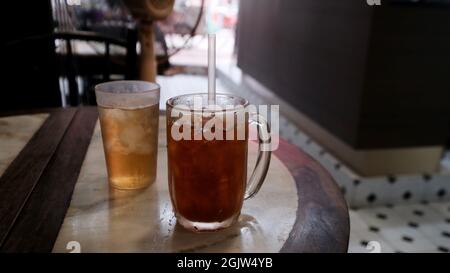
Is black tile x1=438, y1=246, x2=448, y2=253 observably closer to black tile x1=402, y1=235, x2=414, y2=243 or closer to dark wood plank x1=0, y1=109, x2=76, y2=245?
black tile x1=402, y1=235, x2=414, y2=243

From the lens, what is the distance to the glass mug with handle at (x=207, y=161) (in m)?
0.63

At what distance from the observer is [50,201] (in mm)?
752

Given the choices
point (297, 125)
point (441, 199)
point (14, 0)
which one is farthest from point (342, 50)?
point (14, 0)

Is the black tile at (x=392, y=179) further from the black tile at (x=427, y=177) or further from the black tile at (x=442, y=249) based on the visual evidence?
the black tile at (x=442, y=249)

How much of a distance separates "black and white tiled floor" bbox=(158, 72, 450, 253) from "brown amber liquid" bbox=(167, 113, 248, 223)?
5.92 ft

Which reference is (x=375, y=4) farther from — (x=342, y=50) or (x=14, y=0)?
(x=14, y=0)

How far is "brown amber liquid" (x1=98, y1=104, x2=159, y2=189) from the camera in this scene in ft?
2.55

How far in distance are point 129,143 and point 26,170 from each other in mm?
271

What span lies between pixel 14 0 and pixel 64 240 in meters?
1.81

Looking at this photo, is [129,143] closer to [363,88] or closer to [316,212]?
[316,212]

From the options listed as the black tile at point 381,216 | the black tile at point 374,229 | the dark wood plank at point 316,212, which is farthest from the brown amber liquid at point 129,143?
the black tile at point 381,216

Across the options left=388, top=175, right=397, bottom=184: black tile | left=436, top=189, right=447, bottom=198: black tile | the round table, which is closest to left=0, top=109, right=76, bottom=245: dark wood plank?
the round table

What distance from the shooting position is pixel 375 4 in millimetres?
2416

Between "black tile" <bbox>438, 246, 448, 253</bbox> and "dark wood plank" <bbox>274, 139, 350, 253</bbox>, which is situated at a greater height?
"dark wood plank" <bbox>274, 139, 350, 253</bbox>
